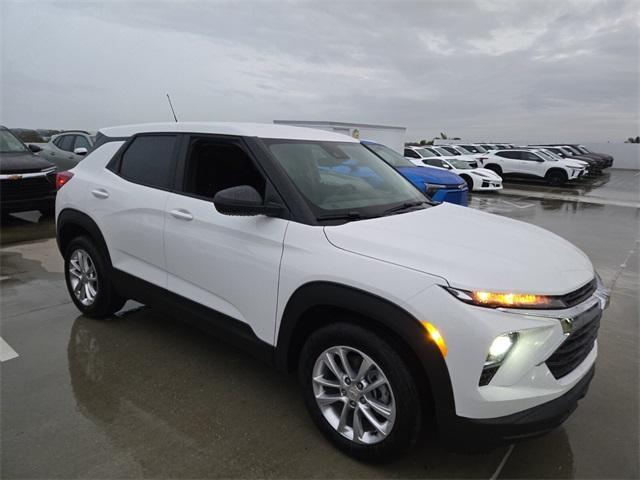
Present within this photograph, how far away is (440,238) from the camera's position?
238 cm

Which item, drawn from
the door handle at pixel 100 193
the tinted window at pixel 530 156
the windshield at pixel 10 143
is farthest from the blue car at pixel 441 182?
the tinted window at pixel 530 156

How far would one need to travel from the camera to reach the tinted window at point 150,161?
11.1ft

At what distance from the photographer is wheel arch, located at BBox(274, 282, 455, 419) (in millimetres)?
2016

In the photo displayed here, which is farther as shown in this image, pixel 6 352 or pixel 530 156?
pixel 530 156

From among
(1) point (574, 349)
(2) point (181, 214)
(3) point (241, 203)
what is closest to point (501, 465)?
(1) point (574, 349)

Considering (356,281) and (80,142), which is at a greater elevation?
(80,142)

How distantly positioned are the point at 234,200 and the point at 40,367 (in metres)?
2.16

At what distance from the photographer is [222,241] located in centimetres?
281

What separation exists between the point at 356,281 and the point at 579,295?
1.11 m

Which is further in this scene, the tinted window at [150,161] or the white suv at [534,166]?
the white suv at [534,166]

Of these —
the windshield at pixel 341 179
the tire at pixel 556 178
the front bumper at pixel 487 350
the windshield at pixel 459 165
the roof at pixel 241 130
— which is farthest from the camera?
the tire at pixel 556 178

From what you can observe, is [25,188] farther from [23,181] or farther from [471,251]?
[471,251]

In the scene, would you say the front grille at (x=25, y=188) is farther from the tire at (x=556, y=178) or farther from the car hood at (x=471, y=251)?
the tire at (x=556, y=178)

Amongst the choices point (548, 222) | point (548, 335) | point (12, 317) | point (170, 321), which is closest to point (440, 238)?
point (548, 335)
